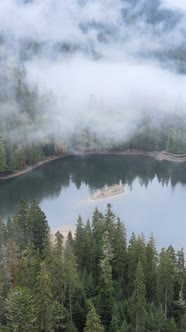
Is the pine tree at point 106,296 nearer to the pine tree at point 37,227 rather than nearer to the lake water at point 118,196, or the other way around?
the pine tree at point 37,227

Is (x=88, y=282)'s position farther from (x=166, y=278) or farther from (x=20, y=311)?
(x=20, y=311)

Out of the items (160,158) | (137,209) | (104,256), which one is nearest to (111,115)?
(160,158)

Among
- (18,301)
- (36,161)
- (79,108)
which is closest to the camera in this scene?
(18,301)

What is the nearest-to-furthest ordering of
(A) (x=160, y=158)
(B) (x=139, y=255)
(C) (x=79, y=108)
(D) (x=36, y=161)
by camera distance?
(B) (x=139, y=255) < (D) (x=36, y=161) < (A) (x=160, y=158) < (C) (x=79, y=108)

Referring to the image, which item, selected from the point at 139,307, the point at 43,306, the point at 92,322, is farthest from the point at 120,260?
the point at 92,322

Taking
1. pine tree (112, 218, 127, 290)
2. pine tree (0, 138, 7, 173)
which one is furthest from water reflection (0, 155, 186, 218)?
pine tree (112, 218, 127, 290)

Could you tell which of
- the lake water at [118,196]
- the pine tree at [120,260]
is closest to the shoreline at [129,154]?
the lake water at [118,196]

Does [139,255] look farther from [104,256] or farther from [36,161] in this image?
[36,161]
